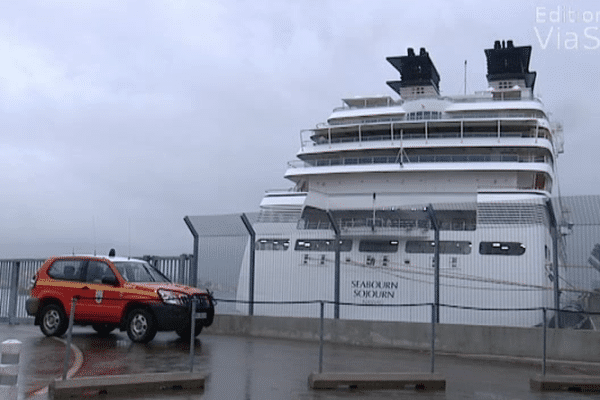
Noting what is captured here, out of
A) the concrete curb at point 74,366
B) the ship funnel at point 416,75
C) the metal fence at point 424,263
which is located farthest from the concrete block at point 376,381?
the ship funnel at point 416,75

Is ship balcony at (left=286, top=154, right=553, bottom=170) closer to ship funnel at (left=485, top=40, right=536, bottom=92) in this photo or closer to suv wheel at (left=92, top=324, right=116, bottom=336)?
ship funnel at (left=485, top=40, right=536, bottom=92)

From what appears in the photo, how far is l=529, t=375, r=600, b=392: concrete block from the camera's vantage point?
9.95 m

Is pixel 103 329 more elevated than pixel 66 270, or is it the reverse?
pixel 66 270

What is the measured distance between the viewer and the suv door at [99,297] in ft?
45.8

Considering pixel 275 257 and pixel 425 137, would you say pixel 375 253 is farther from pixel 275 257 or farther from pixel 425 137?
pixel 425 137

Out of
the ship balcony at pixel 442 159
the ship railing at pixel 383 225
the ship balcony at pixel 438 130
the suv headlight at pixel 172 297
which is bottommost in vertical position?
the suv headlight at pixel 172 297

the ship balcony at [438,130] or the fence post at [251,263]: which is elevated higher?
the ship balcony at [438,130]

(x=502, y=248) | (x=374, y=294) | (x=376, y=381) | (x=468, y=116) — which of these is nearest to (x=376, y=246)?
(x=374, y=294)

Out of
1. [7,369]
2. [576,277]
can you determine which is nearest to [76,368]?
[7,369]

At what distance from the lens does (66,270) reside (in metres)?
14.8

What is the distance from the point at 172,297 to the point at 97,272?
73.1 inches

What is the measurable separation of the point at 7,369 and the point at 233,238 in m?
9.55

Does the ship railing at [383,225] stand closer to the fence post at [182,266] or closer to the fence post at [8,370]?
the fence post at [182,266]

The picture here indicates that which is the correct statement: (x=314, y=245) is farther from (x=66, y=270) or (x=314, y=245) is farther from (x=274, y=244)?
(x=66, y=270)
